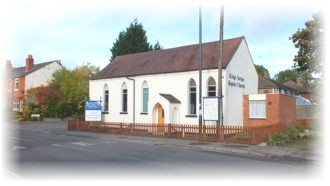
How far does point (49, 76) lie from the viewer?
6028 centimetres

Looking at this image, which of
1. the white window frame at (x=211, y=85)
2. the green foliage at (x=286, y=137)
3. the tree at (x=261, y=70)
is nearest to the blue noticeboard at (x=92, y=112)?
the white window frame at (x=211, y=85)

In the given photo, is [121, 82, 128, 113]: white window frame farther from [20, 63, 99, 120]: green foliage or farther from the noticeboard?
[20, 63, 99, 120]: green foliage

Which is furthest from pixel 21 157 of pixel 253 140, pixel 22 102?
pixel 22 102

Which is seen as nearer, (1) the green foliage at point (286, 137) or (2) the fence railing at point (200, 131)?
(1) the green foliage at point (286, 137)

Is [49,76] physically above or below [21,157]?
above

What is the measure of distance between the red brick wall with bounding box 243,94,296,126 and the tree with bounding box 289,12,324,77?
2.84 m

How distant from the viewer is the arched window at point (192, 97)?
1118 inches

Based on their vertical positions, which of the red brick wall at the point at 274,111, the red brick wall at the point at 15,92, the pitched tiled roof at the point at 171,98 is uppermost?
the red brick wall at the point at 15,92

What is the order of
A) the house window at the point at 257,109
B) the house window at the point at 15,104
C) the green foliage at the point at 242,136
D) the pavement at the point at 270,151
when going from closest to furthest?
the pavement at the point at 270,151, the green foliage at the point at 242,136, the house window at the point at 257,109, the house window at the point at 15,104

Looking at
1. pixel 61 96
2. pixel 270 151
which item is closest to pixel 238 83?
pixel 270 151

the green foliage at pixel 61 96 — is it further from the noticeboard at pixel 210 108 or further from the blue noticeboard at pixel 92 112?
the noticeboard at pixel 210 108

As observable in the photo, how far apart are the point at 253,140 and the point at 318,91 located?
31.1 feet
